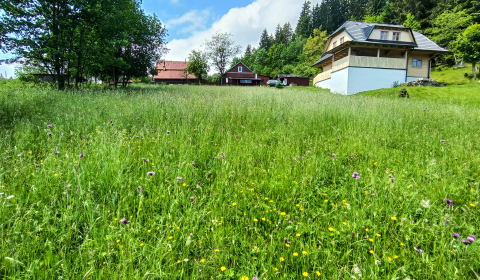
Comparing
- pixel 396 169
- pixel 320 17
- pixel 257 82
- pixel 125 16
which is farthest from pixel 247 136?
→ pixel 320 17

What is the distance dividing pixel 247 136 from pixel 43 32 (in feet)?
42.2

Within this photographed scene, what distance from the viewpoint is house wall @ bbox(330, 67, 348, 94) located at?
23.9m

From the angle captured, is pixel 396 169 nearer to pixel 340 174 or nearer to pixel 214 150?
pixel 340 174

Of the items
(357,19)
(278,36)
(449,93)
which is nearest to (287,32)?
(278,36)

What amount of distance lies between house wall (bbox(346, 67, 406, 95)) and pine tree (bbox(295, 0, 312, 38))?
57.8 metres

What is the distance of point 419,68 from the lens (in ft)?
85.7

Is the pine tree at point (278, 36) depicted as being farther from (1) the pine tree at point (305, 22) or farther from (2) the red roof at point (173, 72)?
(2) the red roof at point (173, 72)

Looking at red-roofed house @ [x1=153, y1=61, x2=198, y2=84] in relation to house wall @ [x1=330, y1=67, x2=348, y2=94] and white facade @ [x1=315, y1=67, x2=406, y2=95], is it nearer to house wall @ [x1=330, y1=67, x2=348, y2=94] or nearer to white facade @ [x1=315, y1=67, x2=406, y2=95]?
house wall @ [x1=330, y1=67, x2=348, y2=94]

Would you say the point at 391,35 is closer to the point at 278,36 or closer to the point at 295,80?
the point at 295,80

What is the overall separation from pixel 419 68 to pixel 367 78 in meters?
8.71

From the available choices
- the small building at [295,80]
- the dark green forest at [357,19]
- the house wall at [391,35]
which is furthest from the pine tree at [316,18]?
the house wall at [391,35]

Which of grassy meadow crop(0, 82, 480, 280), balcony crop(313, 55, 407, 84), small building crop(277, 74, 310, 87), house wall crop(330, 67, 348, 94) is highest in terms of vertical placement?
small building crop(277, 74, 310, 87)

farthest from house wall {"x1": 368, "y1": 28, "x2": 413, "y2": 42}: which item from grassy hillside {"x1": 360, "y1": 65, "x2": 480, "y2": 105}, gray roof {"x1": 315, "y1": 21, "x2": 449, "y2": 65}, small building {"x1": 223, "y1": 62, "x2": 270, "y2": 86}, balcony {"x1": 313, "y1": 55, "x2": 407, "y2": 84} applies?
small building {"x1": 223, "y1": 62, "x2": 270, "y2": 86}

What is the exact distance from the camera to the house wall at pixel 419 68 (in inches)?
1018
